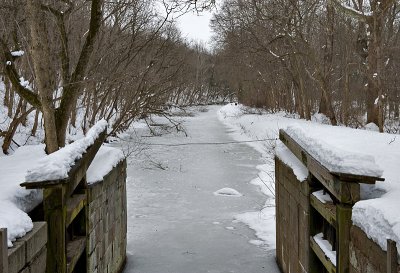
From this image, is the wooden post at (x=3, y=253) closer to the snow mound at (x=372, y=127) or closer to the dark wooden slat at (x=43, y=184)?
the dark wooden slat at (x=43, y=184)

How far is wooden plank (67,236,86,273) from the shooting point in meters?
4.81

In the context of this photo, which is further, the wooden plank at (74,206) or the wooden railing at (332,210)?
the wooden plank at (74,206)

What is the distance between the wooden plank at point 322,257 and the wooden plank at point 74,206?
260cm

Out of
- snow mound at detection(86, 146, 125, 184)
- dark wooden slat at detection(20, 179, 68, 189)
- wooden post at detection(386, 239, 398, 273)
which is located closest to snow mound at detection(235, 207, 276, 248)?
snow mound at detection(86, 146, 125, 184)

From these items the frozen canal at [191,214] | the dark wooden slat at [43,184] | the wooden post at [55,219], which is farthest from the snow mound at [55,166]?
the frozen canal at [191,214]

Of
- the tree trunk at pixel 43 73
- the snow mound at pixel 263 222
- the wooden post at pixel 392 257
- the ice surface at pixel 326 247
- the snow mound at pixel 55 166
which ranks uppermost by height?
the tree trunk at pixel 43 73

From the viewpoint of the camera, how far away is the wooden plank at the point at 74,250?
15.8ft

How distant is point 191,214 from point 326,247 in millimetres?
7176

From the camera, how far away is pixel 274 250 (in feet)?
30.7

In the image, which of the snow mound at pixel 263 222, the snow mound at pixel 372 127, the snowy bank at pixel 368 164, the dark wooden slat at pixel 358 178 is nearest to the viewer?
the snowy bank at pixel 368 164

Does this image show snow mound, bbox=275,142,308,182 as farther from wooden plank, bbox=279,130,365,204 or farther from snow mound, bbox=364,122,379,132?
snow mound, bbox=364,122,379,132

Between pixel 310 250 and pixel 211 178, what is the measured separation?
10.8 m

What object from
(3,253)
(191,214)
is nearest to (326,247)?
(3,253)

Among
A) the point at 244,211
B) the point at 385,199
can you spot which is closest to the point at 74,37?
the point at 244,211
